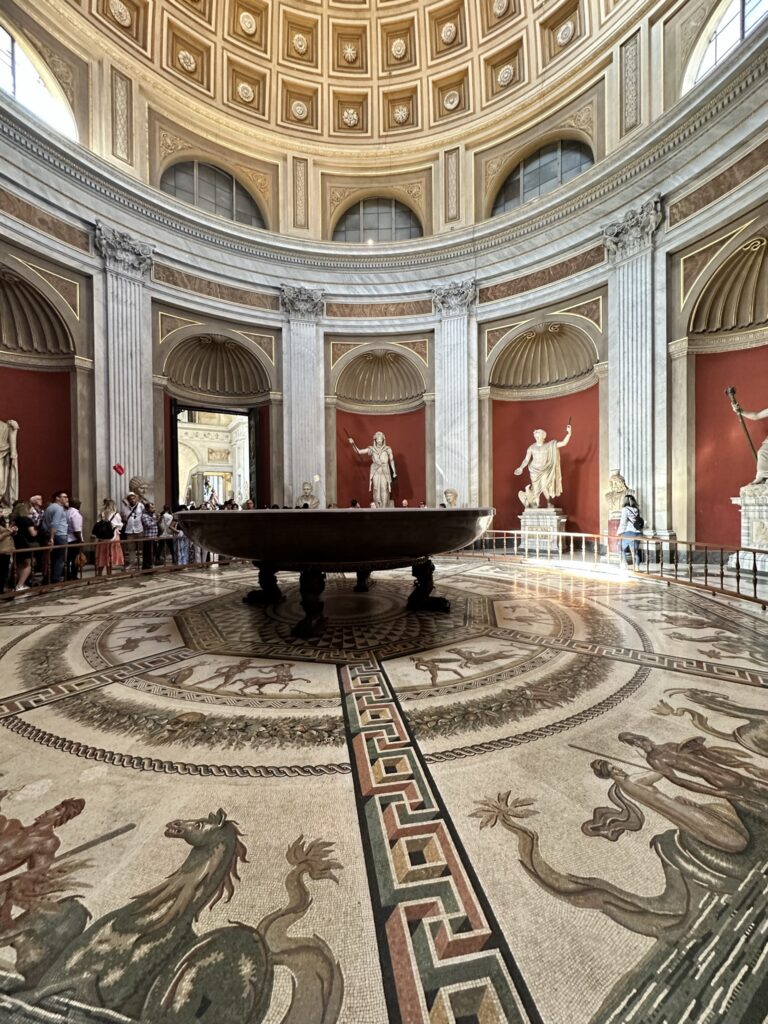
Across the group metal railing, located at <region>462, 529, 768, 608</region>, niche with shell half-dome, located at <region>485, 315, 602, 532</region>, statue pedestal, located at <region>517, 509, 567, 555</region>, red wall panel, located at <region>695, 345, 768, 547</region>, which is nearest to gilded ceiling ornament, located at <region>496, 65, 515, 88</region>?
niche with shell half-dome, located at <region>485, 315, 602, 532</region>

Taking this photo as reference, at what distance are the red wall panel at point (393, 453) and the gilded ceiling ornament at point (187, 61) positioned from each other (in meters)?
8.30

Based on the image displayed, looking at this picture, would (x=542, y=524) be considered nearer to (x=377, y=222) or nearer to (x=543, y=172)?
(x=543, y=172)

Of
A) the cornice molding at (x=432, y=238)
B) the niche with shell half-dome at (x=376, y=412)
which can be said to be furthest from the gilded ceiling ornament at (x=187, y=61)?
the niche with shell half-dome at (x=376, y=412)

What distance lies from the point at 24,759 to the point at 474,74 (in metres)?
15.1

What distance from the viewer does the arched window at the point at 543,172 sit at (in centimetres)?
990

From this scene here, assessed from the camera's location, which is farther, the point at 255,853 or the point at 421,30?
the point at 421,30

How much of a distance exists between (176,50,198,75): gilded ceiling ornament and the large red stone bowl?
41.3 ft

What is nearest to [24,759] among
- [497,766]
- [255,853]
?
[255,853]

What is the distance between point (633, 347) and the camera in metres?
8.30

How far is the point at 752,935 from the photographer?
3.24 feet

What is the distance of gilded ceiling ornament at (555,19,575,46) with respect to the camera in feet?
31.1

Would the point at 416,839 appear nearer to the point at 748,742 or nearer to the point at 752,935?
the point at 752,935

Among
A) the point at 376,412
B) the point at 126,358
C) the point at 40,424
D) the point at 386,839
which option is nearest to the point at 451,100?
the point at 376,412

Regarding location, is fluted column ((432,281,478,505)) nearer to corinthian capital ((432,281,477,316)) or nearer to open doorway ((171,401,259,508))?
corinthian capital ((432,281,477,316))
